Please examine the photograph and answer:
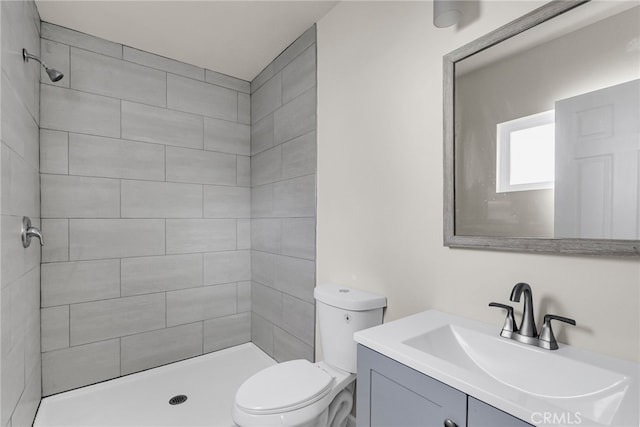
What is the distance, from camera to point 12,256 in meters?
1.43

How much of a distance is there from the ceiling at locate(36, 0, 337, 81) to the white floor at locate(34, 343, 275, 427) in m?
2.36

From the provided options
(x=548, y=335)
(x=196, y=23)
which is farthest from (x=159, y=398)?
(x=196, y=23)

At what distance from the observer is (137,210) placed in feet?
7.87

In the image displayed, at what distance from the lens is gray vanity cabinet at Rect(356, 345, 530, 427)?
0.82 meters

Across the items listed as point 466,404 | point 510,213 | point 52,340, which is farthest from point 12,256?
point 510,213

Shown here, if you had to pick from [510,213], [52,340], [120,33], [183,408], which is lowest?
[183,408]

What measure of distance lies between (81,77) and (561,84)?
2.67 m

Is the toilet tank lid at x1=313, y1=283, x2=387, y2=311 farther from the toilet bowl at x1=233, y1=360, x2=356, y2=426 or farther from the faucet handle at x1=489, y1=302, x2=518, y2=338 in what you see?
the faucet handle at x1=489, y1=302, x2=518, y2=338

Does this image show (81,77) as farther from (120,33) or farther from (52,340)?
(52,340)

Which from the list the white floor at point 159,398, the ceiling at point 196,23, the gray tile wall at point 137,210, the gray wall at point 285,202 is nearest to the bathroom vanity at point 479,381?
the gray wall at point 285,202

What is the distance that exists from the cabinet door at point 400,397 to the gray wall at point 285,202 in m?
1.04

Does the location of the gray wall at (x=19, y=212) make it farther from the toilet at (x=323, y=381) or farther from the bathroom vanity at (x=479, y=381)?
the bathroom vanity at (x=479, y=381)

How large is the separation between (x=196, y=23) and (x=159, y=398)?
2428mm

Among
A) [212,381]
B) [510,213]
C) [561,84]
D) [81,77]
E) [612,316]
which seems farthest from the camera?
[212,381]
